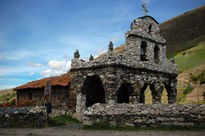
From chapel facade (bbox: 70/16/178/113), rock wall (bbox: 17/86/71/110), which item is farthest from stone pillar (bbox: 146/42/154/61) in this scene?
rock wall (bbox: 17/86/71/110)

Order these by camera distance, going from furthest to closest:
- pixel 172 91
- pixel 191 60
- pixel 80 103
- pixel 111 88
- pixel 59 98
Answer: pixel 191 60
pixel 172 91
pixel 59 98
pixel 80 103
pixel 111 88

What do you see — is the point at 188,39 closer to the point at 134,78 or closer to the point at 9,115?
the point at 134,78

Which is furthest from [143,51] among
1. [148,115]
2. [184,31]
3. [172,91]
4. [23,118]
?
[184,31]

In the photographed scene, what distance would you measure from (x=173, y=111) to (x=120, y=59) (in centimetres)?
579

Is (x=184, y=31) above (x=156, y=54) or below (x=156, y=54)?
above

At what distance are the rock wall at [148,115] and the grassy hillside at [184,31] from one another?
71.2m

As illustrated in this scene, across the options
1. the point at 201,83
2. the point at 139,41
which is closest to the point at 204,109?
the point at 139,41

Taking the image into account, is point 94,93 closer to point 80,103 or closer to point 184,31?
point 80,103

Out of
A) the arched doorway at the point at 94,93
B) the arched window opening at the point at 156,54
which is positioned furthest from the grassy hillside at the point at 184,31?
the arched doorway at the point at 94,93

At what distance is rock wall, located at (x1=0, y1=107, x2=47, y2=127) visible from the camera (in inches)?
427

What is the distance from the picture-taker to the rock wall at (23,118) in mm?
10852

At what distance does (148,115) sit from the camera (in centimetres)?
930

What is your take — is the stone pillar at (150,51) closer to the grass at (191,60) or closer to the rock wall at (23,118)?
the rock wall at (23,118)

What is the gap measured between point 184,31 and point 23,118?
94.8 meters
